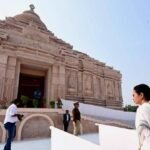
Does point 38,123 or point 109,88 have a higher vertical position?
point 109,88

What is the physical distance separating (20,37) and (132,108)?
15492mm

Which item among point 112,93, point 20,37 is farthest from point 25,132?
point 112,93

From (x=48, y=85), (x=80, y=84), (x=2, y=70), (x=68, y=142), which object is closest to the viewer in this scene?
(x=68, y=142)

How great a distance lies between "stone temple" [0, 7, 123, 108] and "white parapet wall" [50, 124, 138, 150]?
7.36 m

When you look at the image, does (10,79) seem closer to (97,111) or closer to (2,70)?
(2,70)

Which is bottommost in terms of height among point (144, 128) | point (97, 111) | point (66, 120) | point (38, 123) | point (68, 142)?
point (38, 123)

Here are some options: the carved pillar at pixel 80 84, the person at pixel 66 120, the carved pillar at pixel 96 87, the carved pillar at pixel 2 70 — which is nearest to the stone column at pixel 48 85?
the carved pillar at pixel 80 84

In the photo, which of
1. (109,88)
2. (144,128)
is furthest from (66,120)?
(109,88)

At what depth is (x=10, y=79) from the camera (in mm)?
10797

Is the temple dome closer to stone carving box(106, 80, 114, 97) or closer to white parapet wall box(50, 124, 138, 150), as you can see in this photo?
stone carving box(106, 80, 114, 97)

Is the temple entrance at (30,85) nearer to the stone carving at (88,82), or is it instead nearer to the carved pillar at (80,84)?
the carved pillar at (80,84)

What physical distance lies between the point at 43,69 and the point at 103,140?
9215mm

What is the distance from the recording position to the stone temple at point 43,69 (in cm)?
1112

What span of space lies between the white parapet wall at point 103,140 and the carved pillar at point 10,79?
7145 millimetres
